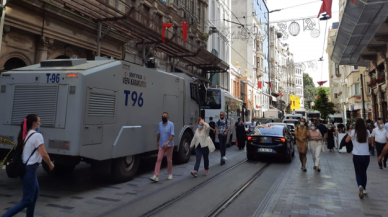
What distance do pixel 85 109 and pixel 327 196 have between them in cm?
570

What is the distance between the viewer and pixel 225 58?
3709cm

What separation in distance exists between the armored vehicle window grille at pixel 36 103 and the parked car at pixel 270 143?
25.6 ft

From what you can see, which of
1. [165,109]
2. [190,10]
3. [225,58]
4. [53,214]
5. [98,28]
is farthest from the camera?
[225,58]

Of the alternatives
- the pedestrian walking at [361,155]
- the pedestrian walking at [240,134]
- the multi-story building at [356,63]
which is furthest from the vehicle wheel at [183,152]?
the multi-story building at [356,63]

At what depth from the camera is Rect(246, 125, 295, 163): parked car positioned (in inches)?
425

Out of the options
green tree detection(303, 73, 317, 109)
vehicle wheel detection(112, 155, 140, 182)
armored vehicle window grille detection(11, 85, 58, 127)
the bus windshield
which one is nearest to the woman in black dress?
the bus windshield

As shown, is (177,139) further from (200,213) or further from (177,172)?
(200,213)

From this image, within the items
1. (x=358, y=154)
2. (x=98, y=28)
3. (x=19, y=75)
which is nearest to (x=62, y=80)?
(x=19, y=75)

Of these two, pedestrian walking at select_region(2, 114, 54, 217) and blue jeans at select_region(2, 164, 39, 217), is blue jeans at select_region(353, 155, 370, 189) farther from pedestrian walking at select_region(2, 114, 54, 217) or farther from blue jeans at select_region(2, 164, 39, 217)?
blue jeans at select_region(2, 164, 39, 217)

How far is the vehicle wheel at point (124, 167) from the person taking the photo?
695 centimetres

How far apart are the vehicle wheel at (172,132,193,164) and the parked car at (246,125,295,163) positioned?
105 inches

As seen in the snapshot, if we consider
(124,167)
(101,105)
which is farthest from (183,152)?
(101,105)

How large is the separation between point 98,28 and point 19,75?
781cm

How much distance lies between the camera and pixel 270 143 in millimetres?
10945
